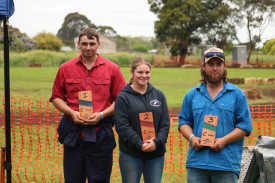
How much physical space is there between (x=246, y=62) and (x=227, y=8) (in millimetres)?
12690

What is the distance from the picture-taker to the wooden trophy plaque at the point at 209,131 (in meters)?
2.72

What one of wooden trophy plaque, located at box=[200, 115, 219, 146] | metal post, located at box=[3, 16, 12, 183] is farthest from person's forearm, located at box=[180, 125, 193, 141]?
metal post, located at box=[3, 16, 12, 183]

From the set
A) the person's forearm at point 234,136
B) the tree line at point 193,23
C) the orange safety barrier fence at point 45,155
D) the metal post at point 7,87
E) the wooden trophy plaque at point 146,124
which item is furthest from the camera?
the tree line at point 193,23

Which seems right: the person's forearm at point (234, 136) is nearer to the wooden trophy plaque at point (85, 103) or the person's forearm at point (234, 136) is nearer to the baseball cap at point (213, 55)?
the baseball cap at point (213, 55)

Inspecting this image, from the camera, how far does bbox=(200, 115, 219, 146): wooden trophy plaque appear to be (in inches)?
107

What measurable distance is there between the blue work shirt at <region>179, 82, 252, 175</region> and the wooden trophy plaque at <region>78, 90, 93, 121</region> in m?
0.86

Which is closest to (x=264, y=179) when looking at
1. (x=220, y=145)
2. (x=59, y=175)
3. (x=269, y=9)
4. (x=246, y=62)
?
(x=220, y=145)

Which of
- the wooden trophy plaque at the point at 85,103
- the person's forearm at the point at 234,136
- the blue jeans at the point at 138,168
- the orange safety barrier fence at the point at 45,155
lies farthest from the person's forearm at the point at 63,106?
the orange safety barrier fence at the point at 45,155

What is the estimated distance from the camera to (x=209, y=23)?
46188 millimetres

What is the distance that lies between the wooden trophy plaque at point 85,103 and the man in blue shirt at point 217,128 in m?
0.82

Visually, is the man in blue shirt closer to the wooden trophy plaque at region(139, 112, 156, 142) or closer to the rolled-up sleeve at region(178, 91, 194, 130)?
the rolled-up sleeve at region(178, 91, 194, 130)

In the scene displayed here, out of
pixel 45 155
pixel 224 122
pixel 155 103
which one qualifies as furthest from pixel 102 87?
pixel 45 155

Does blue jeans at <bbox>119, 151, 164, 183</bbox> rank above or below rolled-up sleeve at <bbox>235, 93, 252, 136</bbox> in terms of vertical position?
below

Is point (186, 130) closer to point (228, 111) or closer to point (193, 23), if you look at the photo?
point (228, 111)
